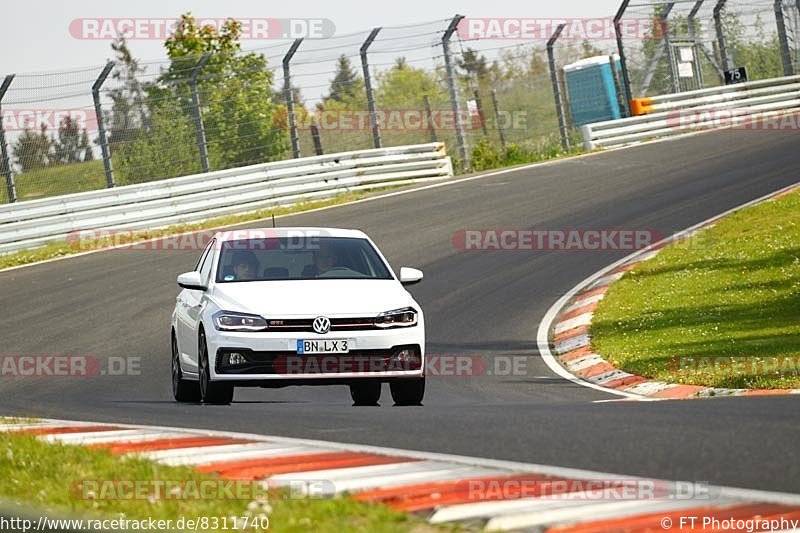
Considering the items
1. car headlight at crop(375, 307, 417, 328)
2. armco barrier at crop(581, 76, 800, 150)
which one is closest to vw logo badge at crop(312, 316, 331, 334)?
car headlight at crop(375, 307, 417, 328)

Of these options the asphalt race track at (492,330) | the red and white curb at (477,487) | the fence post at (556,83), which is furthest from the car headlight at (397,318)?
the fence post at (556,83)

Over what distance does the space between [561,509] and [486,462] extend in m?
1.19

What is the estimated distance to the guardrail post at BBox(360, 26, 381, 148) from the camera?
27.9 meters

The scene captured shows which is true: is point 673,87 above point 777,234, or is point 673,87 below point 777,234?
above

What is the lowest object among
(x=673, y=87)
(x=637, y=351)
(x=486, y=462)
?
(x=637, y=351)

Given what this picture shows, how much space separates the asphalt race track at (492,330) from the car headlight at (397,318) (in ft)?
2.22

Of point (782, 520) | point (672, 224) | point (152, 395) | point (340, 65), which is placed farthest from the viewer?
point (340, 65)

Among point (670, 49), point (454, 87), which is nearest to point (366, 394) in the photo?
point (454, 87)

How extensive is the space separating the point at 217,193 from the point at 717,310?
1330 centimetres

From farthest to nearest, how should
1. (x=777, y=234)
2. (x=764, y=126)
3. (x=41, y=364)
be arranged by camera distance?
(x=764, y=126)
(x=777, y=234)
(x=41, y=364)

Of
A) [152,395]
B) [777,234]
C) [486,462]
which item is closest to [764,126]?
[777,234]

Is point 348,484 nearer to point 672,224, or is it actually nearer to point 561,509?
point 561,509

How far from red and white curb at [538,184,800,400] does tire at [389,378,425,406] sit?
6.46 ft

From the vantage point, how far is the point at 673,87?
3528 centimetres
